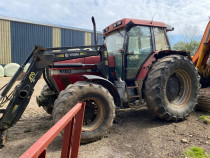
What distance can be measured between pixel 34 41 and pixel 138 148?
17.4 meters

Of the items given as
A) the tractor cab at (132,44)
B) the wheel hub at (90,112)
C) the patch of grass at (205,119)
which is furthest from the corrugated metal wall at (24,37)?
the patch of grass at (205,119)

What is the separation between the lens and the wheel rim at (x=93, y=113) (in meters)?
3.37

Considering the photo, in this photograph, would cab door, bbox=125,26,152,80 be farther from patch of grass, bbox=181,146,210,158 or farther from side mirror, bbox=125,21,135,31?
patch of grass, bbox=181,146,210,158

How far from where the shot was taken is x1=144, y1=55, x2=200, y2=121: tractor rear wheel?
3883mm

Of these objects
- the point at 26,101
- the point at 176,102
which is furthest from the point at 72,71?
the point at 176,102

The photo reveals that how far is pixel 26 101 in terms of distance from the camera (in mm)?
3254

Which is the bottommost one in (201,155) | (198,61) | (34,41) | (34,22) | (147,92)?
(201,155)

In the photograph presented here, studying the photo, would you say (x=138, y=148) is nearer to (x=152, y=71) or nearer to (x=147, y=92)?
(x=147, y=92)

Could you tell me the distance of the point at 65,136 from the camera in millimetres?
1880

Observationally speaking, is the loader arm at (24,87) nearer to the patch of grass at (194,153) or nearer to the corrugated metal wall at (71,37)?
the patch of grass at (194,153)

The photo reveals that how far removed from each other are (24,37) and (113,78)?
15.6 m

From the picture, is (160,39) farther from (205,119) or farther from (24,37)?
(24,37)

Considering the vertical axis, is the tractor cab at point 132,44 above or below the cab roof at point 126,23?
below

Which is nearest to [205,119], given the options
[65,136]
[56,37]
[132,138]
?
[132,138]
